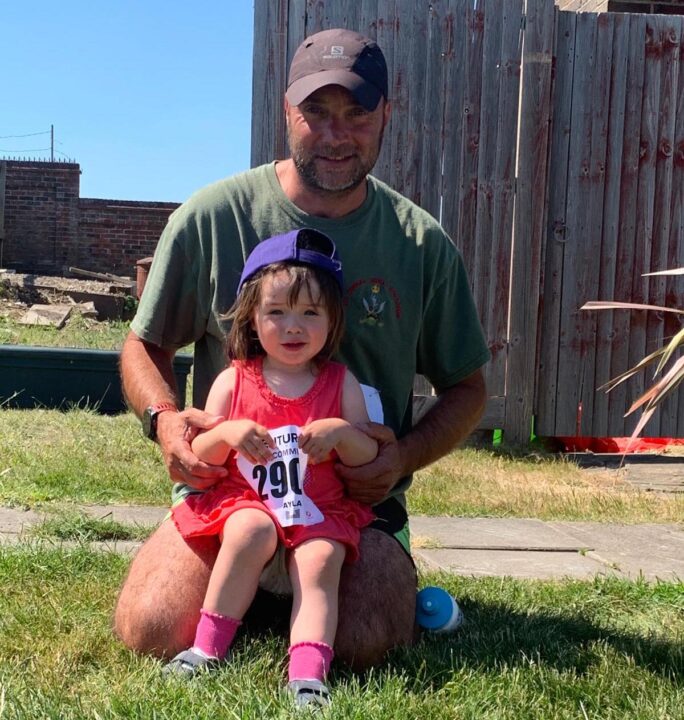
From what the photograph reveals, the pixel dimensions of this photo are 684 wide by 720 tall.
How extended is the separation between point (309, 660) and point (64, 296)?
11564 mm

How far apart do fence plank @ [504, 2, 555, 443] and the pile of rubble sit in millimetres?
6888

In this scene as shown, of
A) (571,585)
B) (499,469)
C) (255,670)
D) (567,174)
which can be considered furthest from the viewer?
(567,174)

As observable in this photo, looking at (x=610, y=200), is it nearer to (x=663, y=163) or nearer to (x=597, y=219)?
(x=597, y=219)

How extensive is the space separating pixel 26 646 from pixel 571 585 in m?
1.78

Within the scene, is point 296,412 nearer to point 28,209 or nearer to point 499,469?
point 499,469

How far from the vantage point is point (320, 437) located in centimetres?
263

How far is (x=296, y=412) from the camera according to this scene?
2760 mm

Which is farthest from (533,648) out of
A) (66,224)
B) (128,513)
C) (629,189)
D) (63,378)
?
(66,224)

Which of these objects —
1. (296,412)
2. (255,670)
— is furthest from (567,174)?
(255,670)

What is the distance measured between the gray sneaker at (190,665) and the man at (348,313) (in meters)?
0.18

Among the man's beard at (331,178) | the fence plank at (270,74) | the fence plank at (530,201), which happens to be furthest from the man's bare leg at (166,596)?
the fence plank at (530,201)

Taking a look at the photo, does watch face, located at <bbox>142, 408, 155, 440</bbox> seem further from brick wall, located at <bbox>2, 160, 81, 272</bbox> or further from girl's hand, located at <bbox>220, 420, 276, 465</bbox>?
brick wall, located at <bbox>2, 160, 81, 272</bbox>

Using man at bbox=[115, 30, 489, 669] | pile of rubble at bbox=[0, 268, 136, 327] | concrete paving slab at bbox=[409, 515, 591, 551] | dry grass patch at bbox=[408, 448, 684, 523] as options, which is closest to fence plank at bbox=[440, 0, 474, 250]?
dry grass patch at bbox=[408, 448, 684, 523]

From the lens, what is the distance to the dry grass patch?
484 centimetres
